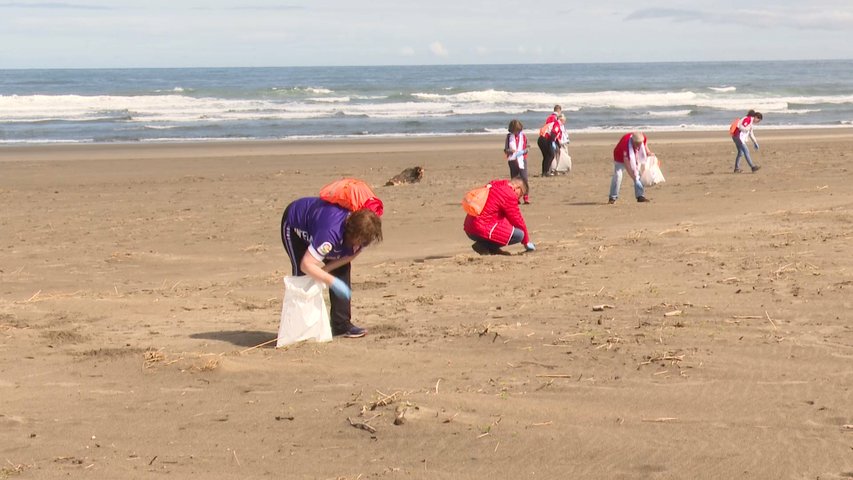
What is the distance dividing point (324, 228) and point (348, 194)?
0.85ft

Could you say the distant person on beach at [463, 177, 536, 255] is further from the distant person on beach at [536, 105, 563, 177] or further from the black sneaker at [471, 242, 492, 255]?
the distant person on beach at [536, 105, 563, 177]

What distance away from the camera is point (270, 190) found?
701 inches

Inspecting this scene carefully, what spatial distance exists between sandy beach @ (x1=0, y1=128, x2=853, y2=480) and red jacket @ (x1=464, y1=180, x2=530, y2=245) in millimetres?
313

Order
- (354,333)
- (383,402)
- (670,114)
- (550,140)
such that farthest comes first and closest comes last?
1. (670,114)
2. (550,140)
3. (354,333)
4. (383,402)

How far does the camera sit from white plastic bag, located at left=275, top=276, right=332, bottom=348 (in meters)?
6.66

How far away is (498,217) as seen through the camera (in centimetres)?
1050

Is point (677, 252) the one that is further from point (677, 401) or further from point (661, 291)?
point (677, 401)

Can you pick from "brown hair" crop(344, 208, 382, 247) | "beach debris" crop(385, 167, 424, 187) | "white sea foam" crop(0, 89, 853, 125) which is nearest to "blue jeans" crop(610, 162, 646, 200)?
"beach debris" crop(385, 167, 424, 187)

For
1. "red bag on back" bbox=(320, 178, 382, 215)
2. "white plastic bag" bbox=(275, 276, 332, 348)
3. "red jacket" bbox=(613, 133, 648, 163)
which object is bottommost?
"white plastic bag" bbox=(275, 276, 332, 348)

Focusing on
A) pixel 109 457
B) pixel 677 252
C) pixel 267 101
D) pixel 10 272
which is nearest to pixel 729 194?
pixel 677 252

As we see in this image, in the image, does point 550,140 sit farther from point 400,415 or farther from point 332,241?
point 400,415

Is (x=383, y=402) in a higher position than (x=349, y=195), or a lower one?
lower

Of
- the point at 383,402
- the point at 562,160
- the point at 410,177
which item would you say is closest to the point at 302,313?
the point at 383,402

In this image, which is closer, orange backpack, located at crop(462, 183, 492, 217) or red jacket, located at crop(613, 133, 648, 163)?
orange backpack, located at crop(462, 183, 492, 217)
